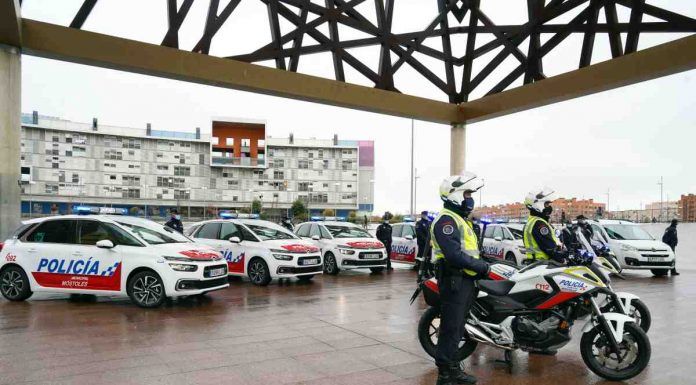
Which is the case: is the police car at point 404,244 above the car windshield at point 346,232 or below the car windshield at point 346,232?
below

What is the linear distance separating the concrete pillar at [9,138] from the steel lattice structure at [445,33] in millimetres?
1716

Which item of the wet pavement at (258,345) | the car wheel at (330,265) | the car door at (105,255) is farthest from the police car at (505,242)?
the car door at (105,255)

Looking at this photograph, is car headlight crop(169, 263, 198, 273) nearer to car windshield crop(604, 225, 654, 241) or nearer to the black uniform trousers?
the black uniform trousers

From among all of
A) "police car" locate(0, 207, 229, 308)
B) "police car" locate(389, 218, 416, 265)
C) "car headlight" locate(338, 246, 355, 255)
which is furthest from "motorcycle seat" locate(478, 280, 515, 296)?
"police car" locate(389, 218, 416, 265)

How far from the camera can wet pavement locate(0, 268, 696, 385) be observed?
529 centimetres

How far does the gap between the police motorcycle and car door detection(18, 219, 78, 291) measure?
6948mm

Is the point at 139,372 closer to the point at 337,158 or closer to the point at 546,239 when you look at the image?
the point at 546,239

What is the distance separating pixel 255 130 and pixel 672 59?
8833cm

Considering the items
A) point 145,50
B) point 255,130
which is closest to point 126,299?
point 145,50

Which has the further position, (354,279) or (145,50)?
(354,279)

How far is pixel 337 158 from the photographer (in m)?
104

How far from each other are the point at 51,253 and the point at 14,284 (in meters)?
1.03

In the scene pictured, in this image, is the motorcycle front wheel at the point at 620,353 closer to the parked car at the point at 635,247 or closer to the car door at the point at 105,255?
the car door at the point at 105,255

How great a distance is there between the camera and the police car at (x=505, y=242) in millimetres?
16359
